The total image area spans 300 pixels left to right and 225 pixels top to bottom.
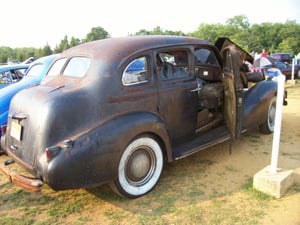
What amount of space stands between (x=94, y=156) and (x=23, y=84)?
12.4 ft

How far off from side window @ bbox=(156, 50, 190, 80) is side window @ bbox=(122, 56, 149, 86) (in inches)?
8.9

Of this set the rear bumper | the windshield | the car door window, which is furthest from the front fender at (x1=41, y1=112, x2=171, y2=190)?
the windshield

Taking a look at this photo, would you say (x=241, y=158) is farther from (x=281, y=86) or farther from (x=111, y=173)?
(x=111, y=173)

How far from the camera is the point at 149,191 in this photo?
12.6 feet

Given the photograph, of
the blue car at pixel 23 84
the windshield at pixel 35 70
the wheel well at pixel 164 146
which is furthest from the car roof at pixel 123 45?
the windshield at pixel 35 70

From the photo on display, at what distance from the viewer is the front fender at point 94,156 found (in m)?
3.06

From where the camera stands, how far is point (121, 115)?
355 cm

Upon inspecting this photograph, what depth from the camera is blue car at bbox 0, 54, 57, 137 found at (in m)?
5.55

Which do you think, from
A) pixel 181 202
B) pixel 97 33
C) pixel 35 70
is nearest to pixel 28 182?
pixel 181 202

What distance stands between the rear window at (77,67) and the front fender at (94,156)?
35.3 inches

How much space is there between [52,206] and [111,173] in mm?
956

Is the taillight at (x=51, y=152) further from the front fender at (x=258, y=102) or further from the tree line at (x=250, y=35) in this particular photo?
the tree line at (x=250, y=35)

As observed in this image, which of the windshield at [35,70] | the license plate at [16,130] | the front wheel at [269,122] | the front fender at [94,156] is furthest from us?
the windshield at [35,70]

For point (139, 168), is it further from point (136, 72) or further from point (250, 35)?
point (250, 35)
